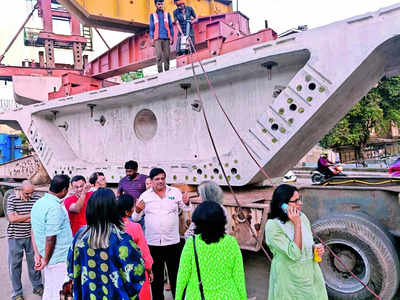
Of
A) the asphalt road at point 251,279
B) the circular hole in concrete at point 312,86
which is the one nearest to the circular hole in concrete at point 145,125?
the asphalt road at point 251,279

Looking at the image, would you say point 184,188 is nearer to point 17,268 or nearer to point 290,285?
point 17,268

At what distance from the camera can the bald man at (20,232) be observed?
4.17 meters

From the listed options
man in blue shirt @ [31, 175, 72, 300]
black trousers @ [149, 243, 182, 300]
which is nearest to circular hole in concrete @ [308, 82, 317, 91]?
black trousers @ [149, 243, 182, 300]

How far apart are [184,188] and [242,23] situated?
4.07 m

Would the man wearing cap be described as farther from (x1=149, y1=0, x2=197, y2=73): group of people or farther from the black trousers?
the black trousers

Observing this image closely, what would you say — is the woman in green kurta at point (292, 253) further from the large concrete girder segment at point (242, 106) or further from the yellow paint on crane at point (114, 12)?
the yellow paint on crane at point (114, 12)

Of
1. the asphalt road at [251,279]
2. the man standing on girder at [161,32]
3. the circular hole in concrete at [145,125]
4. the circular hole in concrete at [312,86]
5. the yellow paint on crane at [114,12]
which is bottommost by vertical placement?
the asphalt road at [251,279]

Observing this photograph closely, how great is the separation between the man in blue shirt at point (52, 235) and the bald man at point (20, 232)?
93 cm

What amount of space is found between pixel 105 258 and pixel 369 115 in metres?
22.6

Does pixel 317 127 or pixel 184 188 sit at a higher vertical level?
pixel 317 127

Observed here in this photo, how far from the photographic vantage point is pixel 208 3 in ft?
31.4

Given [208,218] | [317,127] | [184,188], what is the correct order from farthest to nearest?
[184,188], [317,127], [208,218]

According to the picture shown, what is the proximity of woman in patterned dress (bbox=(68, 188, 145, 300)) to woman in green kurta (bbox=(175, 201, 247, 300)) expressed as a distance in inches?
13.7

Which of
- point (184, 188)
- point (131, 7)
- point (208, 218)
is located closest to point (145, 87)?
point (184, 188)
